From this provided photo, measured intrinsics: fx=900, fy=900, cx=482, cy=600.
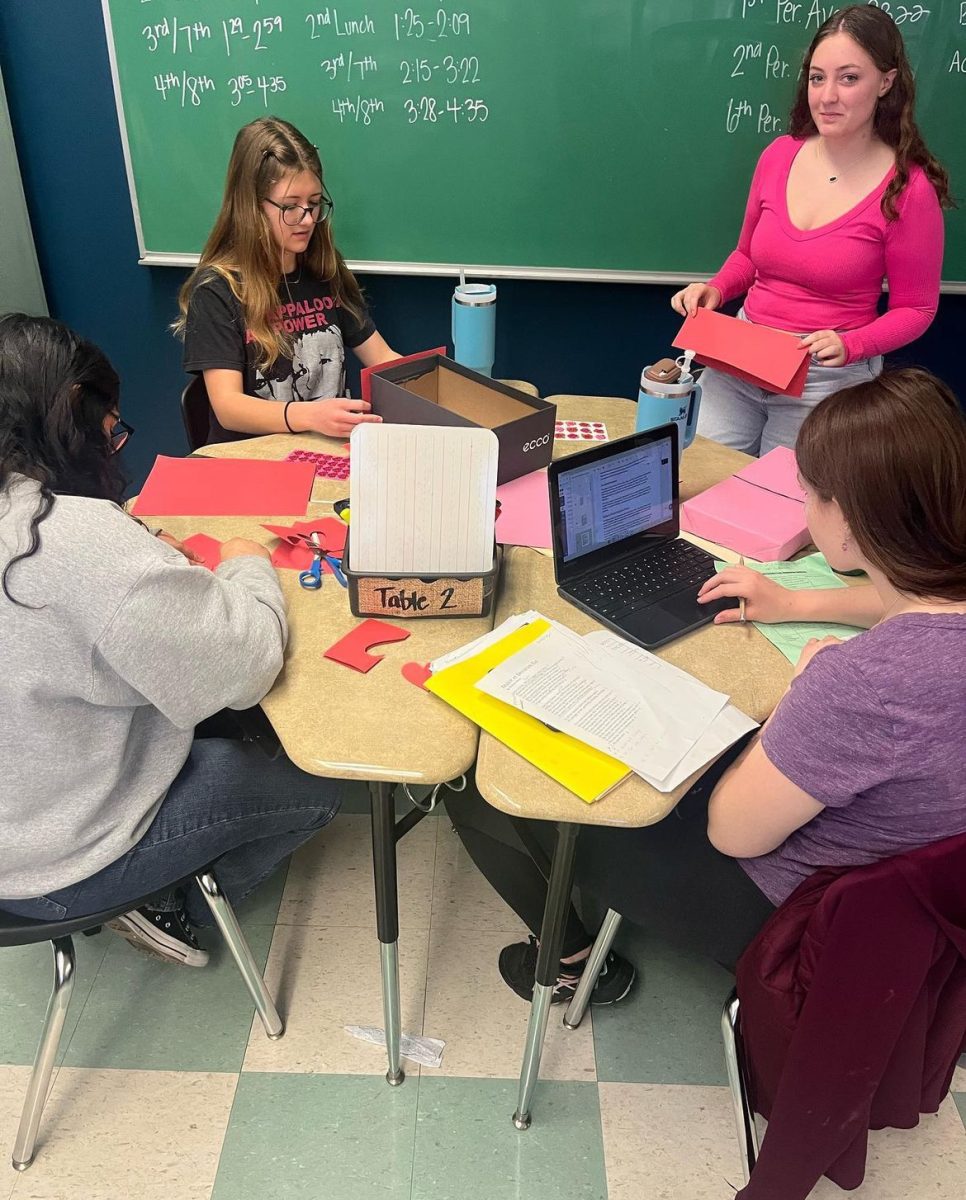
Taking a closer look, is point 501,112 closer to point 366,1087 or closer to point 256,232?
point 256,232

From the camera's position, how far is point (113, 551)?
1085 mm

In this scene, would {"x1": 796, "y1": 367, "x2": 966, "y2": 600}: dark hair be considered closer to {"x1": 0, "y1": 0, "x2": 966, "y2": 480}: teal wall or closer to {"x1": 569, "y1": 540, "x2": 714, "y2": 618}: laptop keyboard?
{"x1": 569, "y1": 540, "x2": 714, "y2": 618}: laptop keyboard

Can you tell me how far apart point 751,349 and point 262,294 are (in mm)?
1123

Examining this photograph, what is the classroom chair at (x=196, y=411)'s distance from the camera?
2.08m

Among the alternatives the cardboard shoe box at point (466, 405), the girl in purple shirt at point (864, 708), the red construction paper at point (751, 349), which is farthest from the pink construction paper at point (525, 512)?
the girl in purple shirt at point (864, 708)

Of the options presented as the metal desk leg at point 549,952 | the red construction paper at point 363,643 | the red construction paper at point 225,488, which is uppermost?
the red construction paper at point 225,488

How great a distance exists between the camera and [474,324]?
2.32m

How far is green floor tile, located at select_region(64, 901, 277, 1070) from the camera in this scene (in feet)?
5.23

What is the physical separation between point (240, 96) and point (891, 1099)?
278cm

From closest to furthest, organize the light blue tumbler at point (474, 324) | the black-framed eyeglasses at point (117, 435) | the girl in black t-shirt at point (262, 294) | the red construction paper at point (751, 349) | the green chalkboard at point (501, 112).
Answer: the black-framed eyeglasses at point (117, 435)
the red construction paper at point (751, 349)
the girl in black t-shirt at point (262, 294)
the light blue tumbler at point (474, 324)
the green chalkboard at point (501, 112)

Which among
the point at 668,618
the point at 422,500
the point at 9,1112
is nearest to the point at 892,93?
the point at 668,618

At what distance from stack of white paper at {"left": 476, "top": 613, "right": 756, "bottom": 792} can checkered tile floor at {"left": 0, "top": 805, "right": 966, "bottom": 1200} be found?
761mm

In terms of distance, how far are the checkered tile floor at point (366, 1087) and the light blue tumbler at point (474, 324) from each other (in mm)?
1387

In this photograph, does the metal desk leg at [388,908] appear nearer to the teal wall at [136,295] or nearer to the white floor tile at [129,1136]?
the white floor tile at [129,1136]
